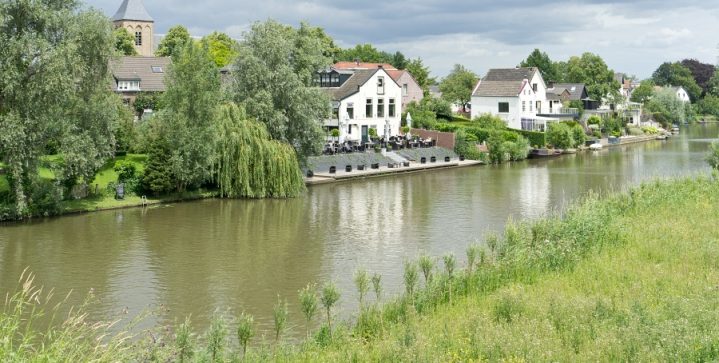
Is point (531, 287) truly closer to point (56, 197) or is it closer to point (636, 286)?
point (636, 286)

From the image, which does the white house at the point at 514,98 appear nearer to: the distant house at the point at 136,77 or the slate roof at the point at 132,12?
the distant house at the point at 136,77

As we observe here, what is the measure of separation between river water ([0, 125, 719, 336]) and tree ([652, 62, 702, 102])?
342 feet

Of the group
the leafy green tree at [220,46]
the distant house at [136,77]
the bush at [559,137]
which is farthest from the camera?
the leafy green tree at [220,46]

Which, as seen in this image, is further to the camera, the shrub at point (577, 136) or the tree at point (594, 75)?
the tree at point (594, 75)

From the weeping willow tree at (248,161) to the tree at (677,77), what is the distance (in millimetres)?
118575

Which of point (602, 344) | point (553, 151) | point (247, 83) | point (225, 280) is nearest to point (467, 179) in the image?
point (247, 83)

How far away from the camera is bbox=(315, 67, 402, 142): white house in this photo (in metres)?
57.1

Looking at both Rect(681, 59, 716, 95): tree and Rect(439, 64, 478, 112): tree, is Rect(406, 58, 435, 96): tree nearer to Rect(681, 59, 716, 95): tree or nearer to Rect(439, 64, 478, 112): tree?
Rect(439, 64, 478, 112): tree

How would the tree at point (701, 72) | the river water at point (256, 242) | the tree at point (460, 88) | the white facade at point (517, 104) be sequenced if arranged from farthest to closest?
the tree at point (701, 72) < the tree at point (460, 88) < the white facade at point (517, 104) < the river water at point (256, 242)

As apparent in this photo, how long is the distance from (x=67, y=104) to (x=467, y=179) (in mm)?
23694

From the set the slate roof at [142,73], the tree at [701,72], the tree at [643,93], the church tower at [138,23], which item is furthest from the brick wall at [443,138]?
the tree at [701,72]

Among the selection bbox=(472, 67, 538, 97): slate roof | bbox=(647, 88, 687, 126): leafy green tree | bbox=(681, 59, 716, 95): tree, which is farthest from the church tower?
bbox=(681, 59, 716, 95): tree

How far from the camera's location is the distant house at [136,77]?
5697cm

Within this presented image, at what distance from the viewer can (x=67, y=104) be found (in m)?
30.0
